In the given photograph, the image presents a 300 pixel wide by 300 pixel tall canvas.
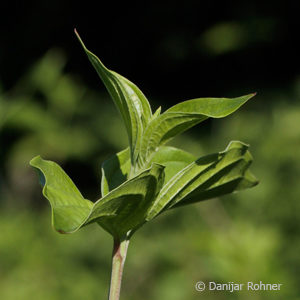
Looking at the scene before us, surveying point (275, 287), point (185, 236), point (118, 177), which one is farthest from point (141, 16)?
point (118, 177)

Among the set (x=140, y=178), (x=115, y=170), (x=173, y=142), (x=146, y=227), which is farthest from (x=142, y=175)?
(x=173, y=142)

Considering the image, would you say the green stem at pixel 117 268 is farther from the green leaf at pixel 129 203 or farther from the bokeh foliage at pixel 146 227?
the bokeh foliage at pixel 146 227

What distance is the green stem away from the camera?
0.33 meters

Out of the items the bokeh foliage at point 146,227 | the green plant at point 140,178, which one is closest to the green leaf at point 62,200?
the green plant at point 140,178

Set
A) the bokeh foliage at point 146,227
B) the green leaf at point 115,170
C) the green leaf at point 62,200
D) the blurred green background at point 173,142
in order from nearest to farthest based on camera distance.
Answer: the green leaf at point 62,200
the green leaf at point 115,170
the bokeh foliage at point 146,227
the blurred green background at point 173,142

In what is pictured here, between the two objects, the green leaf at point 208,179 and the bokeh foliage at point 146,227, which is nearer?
the green leaf at point 208,179

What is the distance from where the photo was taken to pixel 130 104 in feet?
1.25

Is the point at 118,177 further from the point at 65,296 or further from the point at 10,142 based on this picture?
the point at 10,142

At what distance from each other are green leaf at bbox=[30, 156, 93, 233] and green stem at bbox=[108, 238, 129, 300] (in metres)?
0.03

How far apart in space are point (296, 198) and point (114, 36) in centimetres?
210

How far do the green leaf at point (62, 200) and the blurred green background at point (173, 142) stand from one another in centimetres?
82

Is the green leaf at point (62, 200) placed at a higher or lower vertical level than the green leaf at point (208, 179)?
lower

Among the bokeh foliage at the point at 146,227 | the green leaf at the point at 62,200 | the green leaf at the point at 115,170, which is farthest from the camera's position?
the bokeh foliage at the point at 146,227

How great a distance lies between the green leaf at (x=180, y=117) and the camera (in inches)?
13.7
